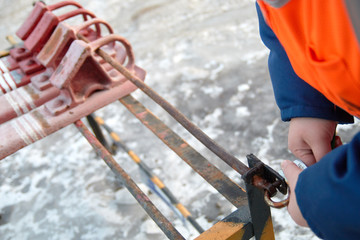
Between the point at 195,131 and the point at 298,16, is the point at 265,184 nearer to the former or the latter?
the point at 195,131

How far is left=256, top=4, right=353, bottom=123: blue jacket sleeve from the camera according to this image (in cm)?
94

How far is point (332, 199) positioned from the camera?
0.64 metres

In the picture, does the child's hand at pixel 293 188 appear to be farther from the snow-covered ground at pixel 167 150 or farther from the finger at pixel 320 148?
the snow-covered ground at pixel 167 150

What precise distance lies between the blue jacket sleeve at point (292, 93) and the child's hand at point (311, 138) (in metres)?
0.02

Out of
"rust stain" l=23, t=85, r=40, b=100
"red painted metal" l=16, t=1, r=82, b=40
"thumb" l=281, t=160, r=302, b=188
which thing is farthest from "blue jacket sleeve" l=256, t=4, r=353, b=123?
"red painted metal" l=16, t=1, r=82, b=40

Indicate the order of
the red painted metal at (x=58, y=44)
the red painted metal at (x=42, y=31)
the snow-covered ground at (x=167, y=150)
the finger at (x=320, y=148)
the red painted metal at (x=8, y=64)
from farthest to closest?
the snow-covered ground at (x=167, y=150) < the red painted metal at (x=8, y=64) < the red painted metal at (x=42, y=31) < the red painted metal at (x=58, y=44) < the finger at (x=320, y=148)

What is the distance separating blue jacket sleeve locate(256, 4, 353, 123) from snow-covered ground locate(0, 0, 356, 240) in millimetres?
965

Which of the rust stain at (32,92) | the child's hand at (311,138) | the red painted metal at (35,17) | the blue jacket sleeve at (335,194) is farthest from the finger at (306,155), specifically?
the red painted metal at (35,17)

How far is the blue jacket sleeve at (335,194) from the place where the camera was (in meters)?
0.61

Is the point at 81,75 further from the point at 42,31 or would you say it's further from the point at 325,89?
the point at 325,89

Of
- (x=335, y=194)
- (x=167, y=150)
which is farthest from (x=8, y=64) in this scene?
(x=335, y=194)

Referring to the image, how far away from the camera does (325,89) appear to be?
801mm

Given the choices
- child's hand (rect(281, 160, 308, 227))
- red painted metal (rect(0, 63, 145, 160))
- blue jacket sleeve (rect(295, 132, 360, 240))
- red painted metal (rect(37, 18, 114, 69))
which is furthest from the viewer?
red painted metal (rect(37, 18, 114, 69))

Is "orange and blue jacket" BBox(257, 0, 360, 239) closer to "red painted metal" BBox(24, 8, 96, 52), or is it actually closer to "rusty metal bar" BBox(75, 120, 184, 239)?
"rusty metal bar" BBox(75, 120, 184, 239)
